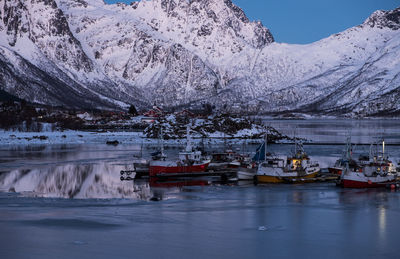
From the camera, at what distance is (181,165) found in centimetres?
6394

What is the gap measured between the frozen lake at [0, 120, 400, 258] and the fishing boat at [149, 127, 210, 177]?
475cm

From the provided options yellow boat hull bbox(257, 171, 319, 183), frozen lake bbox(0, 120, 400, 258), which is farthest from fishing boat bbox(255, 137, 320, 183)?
frozen lake bbox(0, 120, 400, 258)

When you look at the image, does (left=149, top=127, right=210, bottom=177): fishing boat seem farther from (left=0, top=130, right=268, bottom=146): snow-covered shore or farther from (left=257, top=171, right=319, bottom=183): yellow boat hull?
(left=0, top=130, right=268, bottom=146): snow-covered shore

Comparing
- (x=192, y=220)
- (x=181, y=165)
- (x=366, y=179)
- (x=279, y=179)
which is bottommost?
(x=192, y=220)

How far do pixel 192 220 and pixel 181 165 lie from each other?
28.3m

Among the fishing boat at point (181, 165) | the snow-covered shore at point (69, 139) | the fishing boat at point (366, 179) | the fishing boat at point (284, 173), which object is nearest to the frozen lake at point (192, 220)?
the fishing boat at point (366, 179)

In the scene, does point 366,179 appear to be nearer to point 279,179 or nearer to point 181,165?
point 279,179

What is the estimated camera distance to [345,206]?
41938mm

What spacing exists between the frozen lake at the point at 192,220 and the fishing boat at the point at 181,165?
4748 millimetres

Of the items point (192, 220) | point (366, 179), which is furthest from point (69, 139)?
point (192, 220)

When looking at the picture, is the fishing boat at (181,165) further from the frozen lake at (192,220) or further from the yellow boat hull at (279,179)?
the yellow boat hull at (279,179)

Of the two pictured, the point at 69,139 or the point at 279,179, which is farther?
the point at 69,139

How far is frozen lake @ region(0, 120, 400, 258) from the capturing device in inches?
1120

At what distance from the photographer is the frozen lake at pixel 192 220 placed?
2845 centimetres
